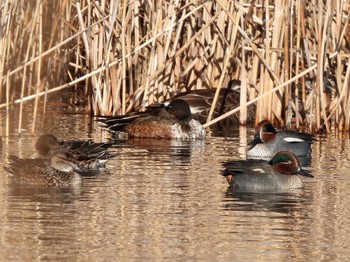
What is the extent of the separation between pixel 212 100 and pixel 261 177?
17.5 ft

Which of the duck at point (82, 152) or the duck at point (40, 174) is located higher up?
the duck at point (82, 152)

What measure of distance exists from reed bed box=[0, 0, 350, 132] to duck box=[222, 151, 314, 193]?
3.49 m

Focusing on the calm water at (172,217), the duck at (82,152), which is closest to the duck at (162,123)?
the calm water at (172,217)

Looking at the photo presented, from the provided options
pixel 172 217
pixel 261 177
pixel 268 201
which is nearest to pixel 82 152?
Result: pixel 261 177

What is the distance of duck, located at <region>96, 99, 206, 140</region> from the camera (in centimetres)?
1482

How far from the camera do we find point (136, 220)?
8867 mm

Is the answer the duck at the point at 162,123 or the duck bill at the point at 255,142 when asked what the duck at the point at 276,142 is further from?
the duck at the point at 162,123

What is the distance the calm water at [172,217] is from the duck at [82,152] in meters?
0.16

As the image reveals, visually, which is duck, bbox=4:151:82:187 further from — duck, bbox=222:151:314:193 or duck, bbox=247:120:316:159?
duck, bbox=247:120:316:159

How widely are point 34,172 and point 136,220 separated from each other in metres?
2.12

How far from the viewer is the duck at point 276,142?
13125 mm

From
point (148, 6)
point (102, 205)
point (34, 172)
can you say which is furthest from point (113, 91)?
point (102, 205)

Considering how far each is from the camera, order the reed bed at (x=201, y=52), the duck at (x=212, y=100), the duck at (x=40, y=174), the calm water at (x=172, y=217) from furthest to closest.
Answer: the duck at (x=212, y=100) → the reed bed at (x=201, y=52) → the duck at (x=40, y=174) → the calm water at (x=172, y=217)

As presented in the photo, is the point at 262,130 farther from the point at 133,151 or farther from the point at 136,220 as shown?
the point at 136,220
